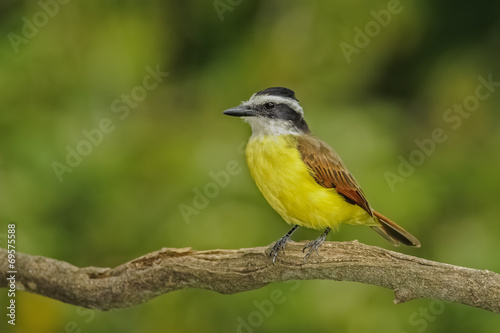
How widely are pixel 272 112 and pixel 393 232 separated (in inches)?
51.0

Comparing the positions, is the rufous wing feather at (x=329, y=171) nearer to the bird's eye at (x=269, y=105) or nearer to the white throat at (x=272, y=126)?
the white throat at (x=272, y=126)

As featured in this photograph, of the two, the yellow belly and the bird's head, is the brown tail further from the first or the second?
the bird's head

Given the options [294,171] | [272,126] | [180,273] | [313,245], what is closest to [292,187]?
[294,171]

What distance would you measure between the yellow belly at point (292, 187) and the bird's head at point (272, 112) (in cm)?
8

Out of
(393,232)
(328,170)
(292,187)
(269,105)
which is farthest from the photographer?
(393,232)

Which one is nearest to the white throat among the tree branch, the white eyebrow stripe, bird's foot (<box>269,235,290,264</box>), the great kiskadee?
the great kiskadee

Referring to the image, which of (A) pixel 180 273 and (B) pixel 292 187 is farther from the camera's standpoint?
(B) pixel 292 187

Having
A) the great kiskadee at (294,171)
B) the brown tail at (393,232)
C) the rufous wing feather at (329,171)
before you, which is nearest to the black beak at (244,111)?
the great kiskadee at (294,171)

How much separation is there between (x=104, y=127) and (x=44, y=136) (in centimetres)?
59

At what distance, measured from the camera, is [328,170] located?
557 cm

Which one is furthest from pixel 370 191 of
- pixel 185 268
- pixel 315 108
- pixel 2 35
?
pixel 2 35

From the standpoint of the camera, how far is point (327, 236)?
5664 millimetres

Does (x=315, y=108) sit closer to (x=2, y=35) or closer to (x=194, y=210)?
(x=194, y=210)

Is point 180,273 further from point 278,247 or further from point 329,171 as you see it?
point 329,171
